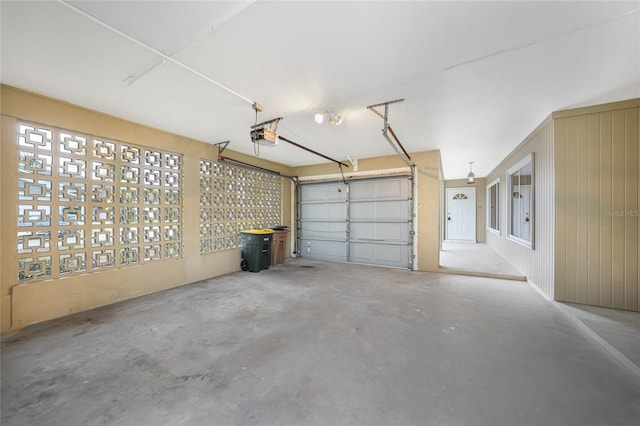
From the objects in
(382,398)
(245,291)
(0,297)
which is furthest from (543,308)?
(0,297)

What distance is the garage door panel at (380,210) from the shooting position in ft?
19.8

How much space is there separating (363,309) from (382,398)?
5.33ft

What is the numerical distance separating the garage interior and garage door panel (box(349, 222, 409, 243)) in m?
0.84

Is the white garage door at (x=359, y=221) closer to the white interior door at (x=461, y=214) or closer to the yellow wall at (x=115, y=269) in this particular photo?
the yellow wall at (x=115, y=269)

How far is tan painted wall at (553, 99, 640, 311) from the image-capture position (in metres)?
3.09

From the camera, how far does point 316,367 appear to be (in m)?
2.05

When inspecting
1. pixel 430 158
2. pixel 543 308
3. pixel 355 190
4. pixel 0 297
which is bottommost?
pixel 543 308

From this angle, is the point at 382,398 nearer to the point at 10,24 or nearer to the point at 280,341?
the point at 280,341

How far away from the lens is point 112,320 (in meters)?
2.99

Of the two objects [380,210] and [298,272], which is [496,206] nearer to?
[380,210]

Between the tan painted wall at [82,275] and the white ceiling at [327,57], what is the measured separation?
226 millimetres

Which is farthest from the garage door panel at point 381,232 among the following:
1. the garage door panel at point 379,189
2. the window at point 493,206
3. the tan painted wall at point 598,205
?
the window at point 493,206

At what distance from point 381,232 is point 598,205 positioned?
3.77 m

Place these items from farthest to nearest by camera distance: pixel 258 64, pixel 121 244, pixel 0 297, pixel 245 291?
pixel 245 291, pixel 121 244, pixel 0 297, pixel 258 64
